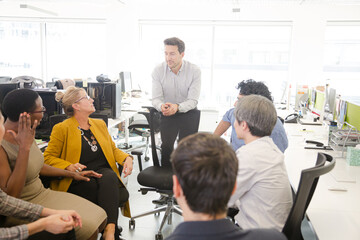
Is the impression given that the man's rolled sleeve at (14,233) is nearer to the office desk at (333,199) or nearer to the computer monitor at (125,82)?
the office desk at (333,199)

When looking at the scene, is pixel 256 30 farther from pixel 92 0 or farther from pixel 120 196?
pixel 120 196

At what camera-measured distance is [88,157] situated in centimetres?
260

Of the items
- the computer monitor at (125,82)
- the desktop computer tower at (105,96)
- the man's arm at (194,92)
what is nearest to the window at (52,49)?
the computer monitor at (125,82)

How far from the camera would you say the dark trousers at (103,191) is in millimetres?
2367

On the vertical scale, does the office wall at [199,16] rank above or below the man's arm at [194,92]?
above

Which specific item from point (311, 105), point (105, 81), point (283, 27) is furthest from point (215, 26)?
point (105, 81)

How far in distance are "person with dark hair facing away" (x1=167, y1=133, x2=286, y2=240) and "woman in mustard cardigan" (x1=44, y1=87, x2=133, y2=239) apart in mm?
1506

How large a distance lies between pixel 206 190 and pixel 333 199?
1.42 m

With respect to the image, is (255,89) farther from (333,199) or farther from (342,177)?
(333,199)

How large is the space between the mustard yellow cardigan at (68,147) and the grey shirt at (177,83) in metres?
0.75

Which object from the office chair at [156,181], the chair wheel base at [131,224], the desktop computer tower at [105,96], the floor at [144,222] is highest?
the desktop computer tower at [105,96]

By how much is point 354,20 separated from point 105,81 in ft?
19.3

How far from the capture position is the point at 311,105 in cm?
523

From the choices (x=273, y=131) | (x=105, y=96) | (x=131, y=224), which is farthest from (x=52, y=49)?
(x=273, y=131)
